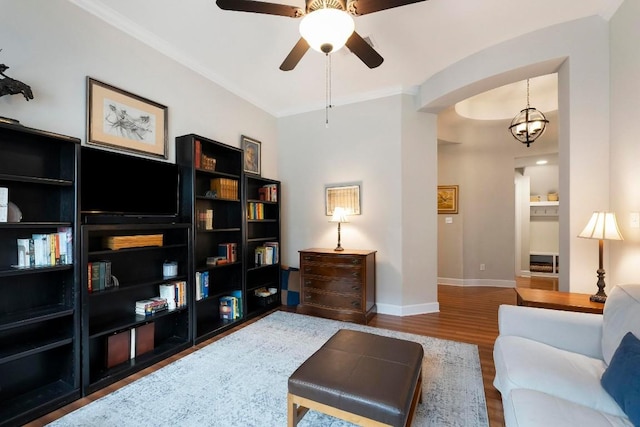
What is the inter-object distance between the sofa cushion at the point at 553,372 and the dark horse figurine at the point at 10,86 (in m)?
3.32

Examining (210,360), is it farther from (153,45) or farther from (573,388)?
(153,45)

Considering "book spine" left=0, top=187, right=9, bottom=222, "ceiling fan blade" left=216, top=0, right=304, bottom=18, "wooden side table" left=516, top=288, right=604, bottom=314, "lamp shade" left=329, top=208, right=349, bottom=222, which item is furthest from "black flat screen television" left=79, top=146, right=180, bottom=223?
"wooden side table" left=516, top=288, right=604, bottom=314

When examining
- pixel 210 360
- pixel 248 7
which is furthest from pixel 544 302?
pixel 248 7

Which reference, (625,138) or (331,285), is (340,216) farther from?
(625,138)

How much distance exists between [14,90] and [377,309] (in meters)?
4.01

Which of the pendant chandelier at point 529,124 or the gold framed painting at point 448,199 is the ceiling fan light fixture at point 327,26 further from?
the gold framed painting at point 448,199

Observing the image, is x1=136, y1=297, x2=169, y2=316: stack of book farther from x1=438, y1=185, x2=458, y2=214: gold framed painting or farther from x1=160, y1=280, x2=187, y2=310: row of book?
x1=438, y1=185, x2=458, y2=214: gold framed painting

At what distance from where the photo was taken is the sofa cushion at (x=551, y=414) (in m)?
1.09

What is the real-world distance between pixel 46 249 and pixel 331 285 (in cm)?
269

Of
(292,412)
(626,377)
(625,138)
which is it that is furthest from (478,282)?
(292,412)

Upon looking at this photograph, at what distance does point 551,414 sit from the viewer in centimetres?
113

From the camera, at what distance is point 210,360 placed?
2463 mm

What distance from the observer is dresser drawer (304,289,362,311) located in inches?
135

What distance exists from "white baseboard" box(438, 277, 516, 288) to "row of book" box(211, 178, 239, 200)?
4367 millimetres
